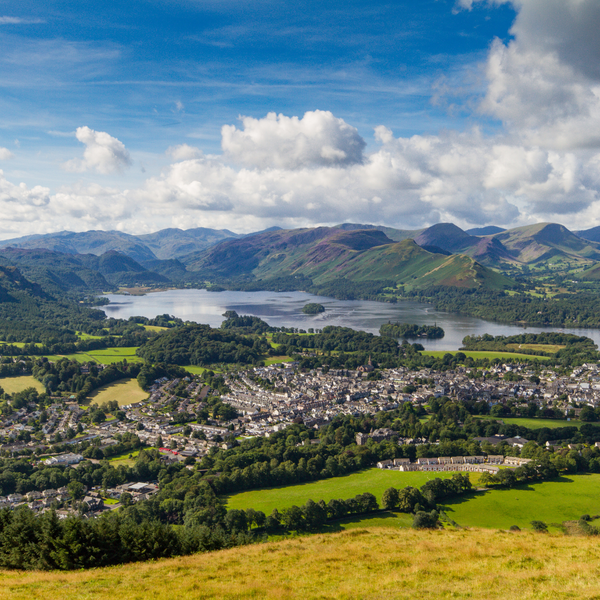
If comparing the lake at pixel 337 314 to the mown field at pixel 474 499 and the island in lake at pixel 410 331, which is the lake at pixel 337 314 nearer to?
the island in lake at pixel 410 331

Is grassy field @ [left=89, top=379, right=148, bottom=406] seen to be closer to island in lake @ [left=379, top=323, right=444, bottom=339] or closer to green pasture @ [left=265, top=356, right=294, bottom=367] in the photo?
green pasture @ [left=265, top=356, right=294, bottom=367]

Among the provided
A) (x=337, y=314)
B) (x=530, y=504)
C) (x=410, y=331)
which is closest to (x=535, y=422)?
(x=530, y=504)

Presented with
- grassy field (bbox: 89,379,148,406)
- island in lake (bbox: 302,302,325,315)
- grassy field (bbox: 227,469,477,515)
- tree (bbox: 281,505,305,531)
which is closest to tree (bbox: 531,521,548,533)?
grassy field (bbox: 227,469,477,515)

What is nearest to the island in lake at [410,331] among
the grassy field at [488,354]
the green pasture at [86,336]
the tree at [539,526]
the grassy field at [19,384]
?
the grassy field at [488,354]

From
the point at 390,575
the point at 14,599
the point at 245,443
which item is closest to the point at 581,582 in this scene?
the point at 390,575

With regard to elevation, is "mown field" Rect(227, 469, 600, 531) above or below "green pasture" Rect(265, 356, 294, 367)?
below

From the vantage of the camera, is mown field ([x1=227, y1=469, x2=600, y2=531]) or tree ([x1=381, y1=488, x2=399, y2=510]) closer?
mown field ([x1=227, y1=469, x2=600, y2=531])
